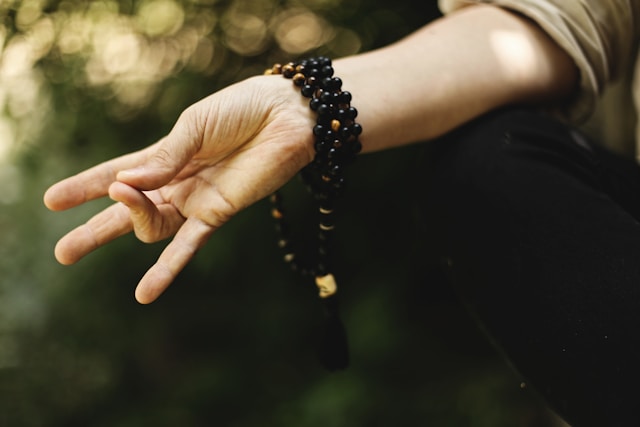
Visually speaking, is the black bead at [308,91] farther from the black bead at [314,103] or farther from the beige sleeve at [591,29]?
the beige sleeve at [591,29]

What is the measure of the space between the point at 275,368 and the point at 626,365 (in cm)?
106

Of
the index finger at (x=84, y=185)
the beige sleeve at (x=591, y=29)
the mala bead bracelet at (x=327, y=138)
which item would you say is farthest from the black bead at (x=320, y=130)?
the beige sleeve at (x=591, y=29)

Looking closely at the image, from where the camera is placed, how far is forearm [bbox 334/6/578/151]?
829 mm

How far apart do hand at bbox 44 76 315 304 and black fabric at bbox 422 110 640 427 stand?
9.5 inches

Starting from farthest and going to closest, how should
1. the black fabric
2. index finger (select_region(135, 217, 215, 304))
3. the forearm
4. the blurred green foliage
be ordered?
1. the blurred green foliage
2. the forearm
3. index finger (select_region(135, 217, 215, 304))
4. the black fabric

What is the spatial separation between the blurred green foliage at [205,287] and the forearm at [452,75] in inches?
17.6

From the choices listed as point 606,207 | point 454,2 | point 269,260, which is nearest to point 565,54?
point 454,2

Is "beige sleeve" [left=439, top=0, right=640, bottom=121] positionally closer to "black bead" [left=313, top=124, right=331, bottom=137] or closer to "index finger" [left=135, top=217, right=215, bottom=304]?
"black bead" [left=313, top=124, right=331, bottom=137]

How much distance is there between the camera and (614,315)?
0.58m

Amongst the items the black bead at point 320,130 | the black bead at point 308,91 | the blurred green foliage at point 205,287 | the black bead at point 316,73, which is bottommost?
the blurred green foliage at point 205,287

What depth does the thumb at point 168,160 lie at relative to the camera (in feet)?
2.20

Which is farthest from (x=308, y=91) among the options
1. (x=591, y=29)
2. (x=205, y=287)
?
(x=205, y=287)

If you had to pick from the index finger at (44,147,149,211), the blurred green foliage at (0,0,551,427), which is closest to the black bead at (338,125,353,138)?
the index finger at (44,147,149,211)

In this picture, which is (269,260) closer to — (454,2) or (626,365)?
(454,2)
